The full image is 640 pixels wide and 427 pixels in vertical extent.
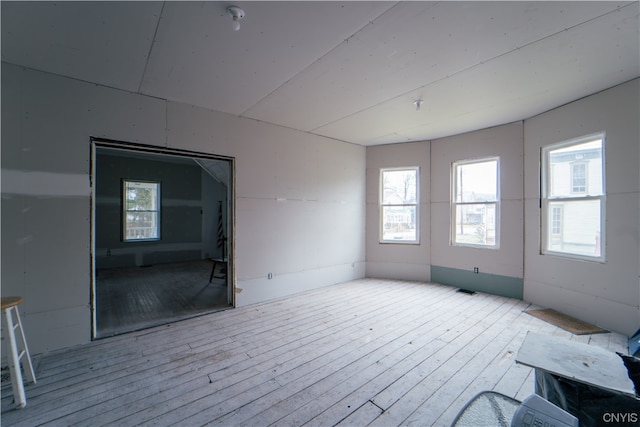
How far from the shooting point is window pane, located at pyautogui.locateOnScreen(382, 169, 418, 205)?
5.64 meters

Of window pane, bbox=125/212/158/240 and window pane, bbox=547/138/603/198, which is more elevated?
window pane, bbox=547/138/603/198

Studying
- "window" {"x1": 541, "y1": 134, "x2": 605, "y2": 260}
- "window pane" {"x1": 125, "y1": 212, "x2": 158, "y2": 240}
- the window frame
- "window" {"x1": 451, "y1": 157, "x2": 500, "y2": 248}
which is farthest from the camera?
"window pane" {"x1": 125, "y1": 212, "x2": 158, "y2": 240}

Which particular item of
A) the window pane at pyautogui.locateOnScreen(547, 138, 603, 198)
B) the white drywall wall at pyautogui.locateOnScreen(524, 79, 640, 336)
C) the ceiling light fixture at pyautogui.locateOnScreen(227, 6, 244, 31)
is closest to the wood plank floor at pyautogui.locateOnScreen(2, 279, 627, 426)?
the white drywall wall at pyautogui.locateOnScreen(524, 79, 640, 336)

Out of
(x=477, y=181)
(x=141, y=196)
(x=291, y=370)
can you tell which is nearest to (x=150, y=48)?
(x=291, y=370)

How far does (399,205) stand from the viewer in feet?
18.6

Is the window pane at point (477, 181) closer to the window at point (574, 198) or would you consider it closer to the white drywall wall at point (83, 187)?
the window at point (574, 198)

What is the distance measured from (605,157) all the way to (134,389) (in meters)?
5.48

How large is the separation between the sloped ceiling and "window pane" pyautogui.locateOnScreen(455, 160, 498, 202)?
1304 mm

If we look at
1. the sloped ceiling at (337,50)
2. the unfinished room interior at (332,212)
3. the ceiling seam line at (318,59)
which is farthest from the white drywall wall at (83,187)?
the ceiling seam line at (318,59)

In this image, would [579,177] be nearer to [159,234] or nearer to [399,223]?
[399,223]

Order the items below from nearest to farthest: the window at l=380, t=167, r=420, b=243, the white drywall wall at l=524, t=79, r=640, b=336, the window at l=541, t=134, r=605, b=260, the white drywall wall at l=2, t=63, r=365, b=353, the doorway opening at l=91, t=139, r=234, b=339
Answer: the white drywall wall at l=2, t=63, r=365, b=353, the white drywall wall at l=524, t=79, r=640, b=336, the window at l=541, t=134, r=605, b=260, the doorway opening at l=91, t=139, r=234, b=339, the window at l=380, t=167, r=420, b=243

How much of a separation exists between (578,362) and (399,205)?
434cm

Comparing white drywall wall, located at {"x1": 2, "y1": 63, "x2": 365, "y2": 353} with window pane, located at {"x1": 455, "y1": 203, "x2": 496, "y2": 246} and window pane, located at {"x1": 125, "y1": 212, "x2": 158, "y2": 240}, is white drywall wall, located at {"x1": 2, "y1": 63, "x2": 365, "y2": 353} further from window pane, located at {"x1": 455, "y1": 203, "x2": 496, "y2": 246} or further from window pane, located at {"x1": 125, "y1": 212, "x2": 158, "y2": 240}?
window pane, located at {"x1": 125, "y1": 212, "x2": 158, "y2": 240}

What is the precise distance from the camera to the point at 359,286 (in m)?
5.08
